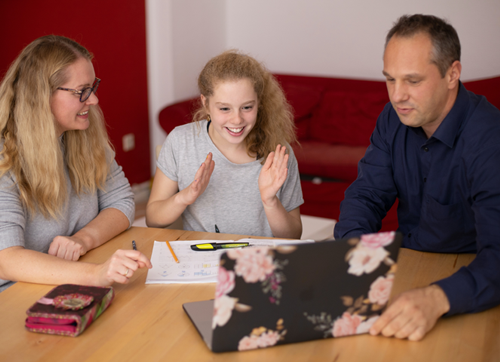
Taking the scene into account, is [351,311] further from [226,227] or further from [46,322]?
[226,227]

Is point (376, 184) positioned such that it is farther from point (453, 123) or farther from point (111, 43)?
point (111, 43)

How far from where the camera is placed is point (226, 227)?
6.09 feet

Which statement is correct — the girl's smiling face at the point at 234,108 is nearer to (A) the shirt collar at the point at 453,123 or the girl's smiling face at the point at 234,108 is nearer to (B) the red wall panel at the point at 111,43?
(A) the shirt collar at the point at 453,123

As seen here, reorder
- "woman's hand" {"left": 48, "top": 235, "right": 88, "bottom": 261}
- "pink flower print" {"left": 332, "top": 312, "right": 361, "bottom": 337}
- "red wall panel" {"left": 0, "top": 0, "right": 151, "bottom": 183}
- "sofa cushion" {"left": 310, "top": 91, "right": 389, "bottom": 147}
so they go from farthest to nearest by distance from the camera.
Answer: "sofa cushion" {"left": 310, "top": 91, "right": 389, "bottom": 147}
"red wall panel" {"left": 0, "top": 0, "right": 151, "bottom": 183}
"woman's hand" {"left": 48, "top": 235, "right": 88, "bottom": 261}
"pink flower print" {"left": 332, "top": 312, "right": 361, "bottom": 337}

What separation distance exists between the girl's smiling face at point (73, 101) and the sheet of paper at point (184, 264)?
0.45 m

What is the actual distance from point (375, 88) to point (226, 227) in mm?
2432

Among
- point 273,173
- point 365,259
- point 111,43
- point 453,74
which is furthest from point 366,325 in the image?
point 111,43

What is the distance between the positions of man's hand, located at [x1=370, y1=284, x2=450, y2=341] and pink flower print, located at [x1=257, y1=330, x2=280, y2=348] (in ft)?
0.67

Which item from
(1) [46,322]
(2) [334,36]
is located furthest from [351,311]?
(2) [334,36]

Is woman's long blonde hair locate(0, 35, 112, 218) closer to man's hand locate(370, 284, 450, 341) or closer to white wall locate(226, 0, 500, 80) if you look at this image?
man's hand locate(370, 284, 450, 341)

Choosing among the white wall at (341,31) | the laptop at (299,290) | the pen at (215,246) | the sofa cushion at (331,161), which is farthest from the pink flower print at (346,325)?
the white wall at (341,31)

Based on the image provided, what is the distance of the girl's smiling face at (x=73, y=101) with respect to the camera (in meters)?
1.50

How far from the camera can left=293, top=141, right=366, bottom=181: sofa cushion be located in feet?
11.4

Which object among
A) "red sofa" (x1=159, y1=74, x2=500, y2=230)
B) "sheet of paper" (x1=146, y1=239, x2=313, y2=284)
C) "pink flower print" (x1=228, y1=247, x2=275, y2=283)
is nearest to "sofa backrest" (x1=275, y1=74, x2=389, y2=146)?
"red sofa" (x1=159, y1=74, x2=500, y2=230)
